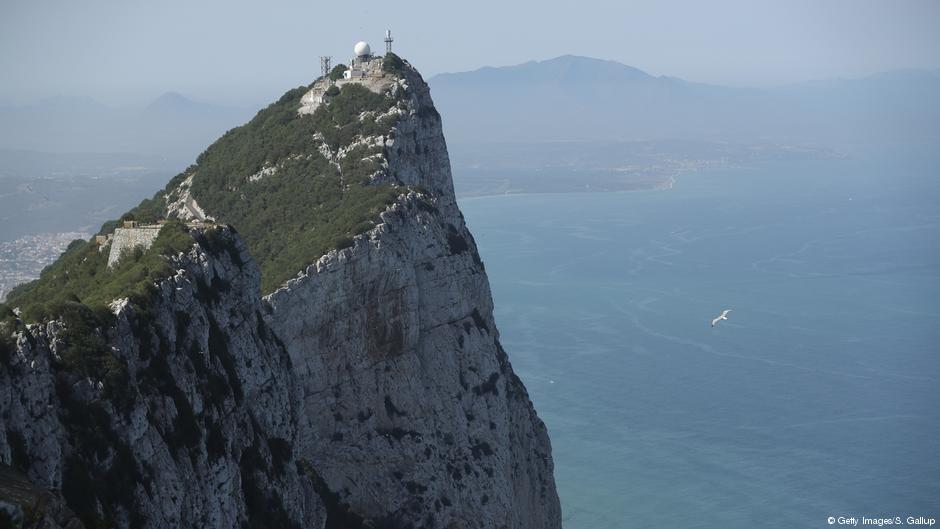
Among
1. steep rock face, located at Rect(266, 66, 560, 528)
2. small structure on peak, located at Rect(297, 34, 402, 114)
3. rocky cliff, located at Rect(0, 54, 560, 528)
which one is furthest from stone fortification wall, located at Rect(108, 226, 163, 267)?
small structure on peak, located at Rect(297, 34, 402, 114)

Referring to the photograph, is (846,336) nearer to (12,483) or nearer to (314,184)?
(314,184)

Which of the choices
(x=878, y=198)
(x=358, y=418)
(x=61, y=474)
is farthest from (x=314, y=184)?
(x=878, y=198)

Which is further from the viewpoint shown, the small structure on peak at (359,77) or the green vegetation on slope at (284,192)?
the small structure on peak at (359,77)

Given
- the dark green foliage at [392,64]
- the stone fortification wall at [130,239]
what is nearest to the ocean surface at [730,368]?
the dark green foliage at [392,64]

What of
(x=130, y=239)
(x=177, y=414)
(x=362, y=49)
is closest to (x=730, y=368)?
(x=362, y=49)

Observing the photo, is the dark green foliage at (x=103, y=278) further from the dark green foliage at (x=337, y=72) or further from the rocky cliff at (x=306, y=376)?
the dark green foliage at (x=337, y=72)

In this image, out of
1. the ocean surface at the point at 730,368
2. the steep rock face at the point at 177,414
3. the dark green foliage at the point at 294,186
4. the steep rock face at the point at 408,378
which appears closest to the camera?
the steep rock face at the point at 177,414
